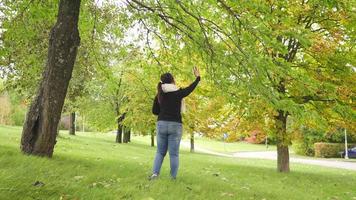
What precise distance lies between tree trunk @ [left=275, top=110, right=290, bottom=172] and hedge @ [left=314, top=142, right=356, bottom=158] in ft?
91.3

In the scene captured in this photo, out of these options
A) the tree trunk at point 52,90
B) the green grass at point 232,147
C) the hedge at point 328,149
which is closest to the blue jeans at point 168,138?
the tree trunk at point 52,90

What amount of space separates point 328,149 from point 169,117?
38.3 meters

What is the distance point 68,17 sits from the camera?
8047 mm

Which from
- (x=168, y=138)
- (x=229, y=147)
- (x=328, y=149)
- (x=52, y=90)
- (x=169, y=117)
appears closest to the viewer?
(x=169, y=117)

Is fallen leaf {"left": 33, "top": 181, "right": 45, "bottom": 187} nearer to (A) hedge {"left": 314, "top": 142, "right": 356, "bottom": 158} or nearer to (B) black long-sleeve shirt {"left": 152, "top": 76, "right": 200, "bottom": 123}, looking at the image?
(B) black long-sleeve shirt {"left": 152, "top": 76, "right": 200, "bottom": 123}

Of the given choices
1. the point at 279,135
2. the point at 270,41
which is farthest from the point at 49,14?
the point at 279,135

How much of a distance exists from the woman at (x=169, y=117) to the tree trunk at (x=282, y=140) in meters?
7.69

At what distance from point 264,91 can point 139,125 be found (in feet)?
77.4

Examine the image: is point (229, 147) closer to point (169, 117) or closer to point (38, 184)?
point (169, 117)

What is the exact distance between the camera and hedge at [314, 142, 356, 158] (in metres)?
41.8

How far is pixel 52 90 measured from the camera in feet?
26.2

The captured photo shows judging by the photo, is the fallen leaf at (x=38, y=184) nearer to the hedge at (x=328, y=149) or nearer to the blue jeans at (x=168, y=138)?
the blue jeans at (x=168, y=138)

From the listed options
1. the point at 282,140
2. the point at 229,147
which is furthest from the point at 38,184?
the point at 229,147

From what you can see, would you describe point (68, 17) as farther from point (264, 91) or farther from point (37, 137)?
point (264, 91)
